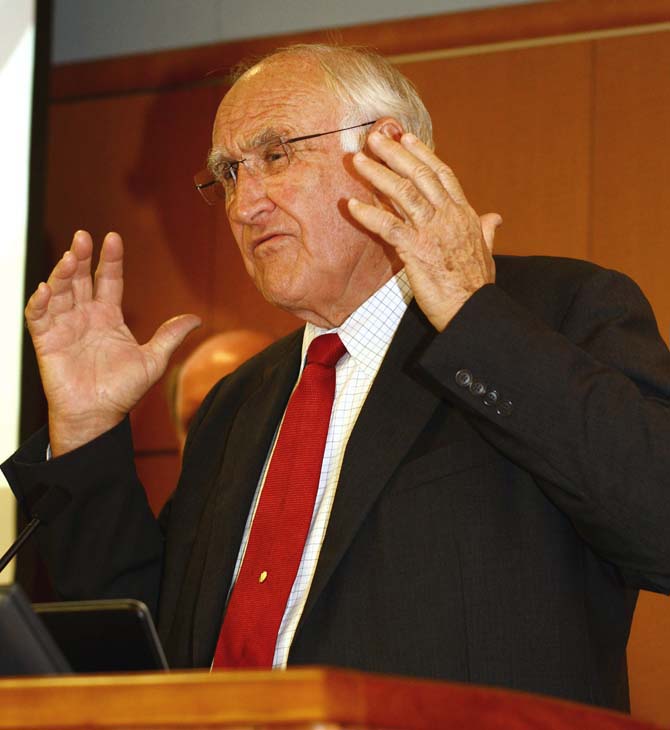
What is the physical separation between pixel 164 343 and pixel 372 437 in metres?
0.53

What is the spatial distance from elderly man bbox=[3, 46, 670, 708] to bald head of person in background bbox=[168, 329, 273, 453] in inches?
46.1

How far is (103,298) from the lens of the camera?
213 cm

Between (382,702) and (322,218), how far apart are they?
1283 mm

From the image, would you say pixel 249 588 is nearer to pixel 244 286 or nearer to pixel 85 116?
pixel 244 286

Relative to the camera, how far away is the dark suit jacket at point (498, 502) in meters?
1.52

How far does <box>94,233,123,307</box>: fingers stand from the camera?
211cm

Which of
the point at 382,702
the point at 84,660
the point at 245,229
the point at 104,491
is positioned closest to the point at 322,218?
the point at 245,229

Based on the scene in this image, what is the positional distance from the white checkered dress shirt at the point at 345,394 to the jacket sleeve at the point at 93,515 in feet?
0.72

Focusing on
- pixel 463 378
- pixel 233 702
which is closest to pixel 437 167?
pixel 463 378

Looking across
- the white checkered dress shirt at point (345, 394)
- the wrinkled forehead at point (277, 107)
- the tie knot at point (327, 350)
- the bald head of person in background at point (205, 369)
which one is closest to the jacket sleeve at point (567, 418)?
the white checkered dress shirt at point (345, 394)

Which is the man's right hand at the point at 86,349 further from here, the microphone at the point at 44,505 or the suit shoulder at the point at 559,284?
the suit shoulder at the point at 559,284

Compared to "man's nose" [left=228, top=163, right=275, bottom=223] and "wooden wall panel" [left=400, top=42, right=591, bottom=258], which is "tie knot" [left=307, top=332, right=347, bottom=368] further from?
"wooden wall panel" [left=400, top=42, right=591, bottom=258]

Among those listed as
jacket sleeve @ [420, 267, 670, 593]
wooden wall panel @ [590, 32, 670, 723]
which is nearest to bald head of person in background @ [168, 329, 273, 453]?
wooden wall panel @ [590, 32, 670, 723]

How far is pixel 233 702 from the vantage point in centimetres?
87
